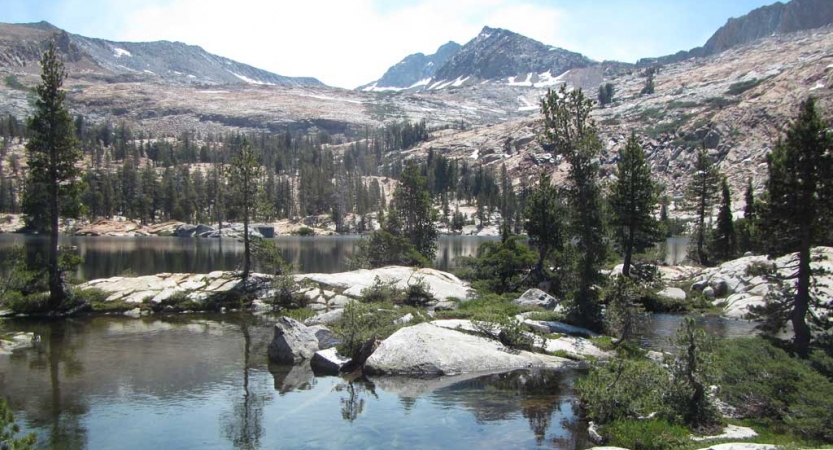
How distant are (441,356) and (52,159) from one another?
32467 mm

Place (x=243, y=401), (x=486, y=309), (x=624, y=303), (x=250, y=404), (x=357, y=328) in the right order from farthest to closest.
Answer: (x=486, y=309)
(x=624, y=303)
(x=357, y=328)
(x=243, y=401)
(x=250, y=404)

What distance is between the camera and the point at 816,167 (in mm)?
25562

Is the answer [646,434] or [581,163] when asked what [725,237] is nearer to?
[581,163]

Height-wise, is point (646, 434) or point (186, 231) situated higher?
point (646, 434)

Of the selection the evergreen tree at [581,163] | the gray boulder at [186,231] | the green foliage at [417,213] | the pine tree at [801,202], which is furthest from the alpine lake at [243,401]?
the gray boulder at [186,231]

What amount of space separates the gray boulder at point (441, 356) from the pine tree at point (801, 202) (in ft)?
34.6

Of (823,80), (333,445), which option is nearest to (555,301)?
(333,445)

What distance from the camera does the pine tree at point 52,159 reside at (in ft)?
129

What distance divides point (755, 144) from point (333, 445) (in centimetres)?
21221

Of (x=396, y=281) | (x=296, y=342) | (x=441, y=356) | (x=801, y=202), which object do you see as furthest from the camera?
(x=396, y=281)

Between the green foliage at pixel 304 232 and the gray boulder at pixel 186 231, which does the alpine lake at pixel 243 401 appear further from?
the green foliage at pixel 304 232

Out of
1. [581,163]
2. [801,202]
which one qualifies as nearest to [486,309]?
[581,163]

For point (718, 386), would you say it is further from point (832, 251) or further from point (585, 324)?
point (832, 251)

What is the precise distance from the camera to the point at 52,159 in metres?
39.8
